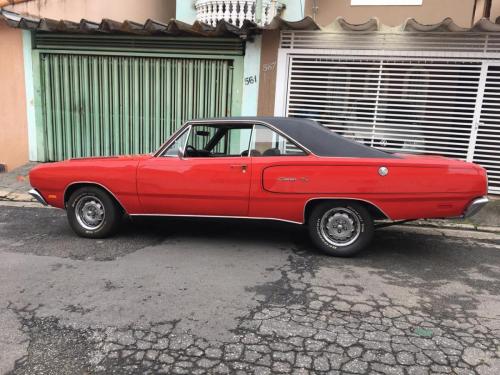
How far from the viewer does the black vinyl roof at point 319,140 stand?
16.3 ft

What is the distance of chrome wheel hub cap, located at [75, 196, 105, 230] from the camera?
18.5 ft

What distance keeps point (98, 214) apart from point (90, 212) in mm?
106

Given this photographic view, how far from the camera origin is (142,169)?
534 centimetres

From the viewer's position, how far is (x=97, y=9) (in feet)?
37.1

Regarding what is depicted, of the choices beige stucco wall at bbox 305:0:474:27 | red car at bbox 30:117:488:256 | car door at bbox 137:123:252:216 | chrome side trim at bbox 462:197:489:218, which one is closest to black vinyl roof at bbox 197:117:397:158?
red car at bbox 30:117:488:256

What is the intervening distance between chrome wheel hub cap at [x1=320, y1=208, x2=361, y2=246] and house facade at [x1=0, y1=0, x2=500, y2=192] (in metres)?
3.87

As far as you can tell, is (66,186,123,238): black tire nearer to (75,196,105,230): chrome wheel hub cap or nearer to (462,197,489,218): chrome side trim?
(75,196,105,230): chrome wheel hub cap

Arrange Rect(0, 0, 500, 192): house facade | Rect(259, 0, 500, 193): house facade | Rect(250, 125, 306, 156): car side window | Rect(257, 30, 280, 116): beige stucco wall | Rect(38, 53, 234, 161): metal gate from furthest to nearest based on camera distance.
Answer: Rect(38, 53, 234, 161): metal gate, Rect(257, 30, 280, 116): beige stucco wall, Rect(0, 0, 500, 192): house facade, Rect(259, 0, 500, 193): house facade, Rect(250, 125, 306, 156): car side window

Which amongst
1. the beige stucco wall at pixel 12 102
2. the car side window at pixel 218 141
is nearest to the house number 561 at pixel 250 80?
the car side window at pixel 218 141

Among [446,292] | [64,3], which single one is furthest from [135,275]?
[64,3]

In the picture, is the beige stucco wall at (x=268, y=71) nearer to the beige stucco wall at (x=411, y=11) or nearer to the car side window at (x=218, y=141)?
A: the car side window at (x=218, y=141)

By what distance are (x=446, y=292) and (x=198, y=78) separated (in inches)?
253

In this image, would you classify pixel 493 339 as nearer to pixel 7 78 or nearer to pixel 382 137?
pixel 382 137

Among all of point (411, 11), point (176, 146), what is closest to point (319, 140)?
point (176, 146)
